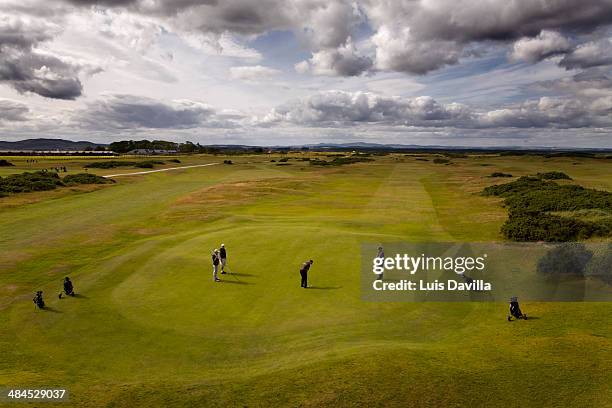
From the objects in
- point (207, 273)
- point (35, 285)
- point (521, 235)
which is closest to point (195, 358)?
point (207, 273)

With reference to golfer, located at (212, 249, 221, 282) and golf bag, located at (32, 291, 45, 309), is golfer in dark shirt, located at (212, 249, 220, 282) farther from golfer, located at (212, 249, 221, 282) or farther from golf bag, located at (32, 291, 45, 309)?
golf bag, located at (32, 291, 45, 309)

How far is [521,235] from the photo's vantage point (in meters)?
36.3

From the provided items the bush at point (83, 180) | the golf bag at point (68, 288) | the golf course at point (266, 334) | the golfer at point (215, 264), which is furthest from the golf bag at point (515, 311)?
the bush at point (83, 180)

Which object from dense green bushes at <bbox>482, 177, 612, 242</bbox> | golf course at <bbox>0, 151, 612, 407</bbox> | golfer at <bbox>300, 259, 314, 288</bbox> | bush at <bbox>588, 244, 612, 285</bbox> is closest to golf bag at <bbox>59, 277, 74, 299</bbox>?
golf course at <bbox>0, 151, 612, 407</bbox>

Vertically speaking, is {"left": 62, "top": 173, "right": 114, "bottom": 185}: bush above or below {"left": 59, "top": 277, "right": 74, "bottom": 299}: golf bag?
above

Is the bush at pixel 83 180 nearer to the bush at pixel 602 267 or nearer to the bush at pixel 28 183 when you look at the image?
the bush at pixel 28 183

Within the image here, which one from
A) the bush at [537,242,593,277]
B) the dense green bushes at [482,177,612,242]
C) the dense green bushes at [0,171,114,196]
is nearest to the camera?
the bush at [537,242,593,277]

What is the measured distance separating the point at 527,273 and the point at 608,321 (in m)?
7.74

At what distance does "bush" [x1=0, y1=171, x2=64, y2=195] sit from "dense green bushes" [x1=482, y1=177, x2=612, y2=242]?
73.1 m

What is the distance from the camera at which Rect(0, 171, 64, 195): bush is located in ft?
224

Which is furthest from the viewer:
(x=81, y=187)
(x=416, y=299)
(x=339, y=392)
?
(x=81, y=187)

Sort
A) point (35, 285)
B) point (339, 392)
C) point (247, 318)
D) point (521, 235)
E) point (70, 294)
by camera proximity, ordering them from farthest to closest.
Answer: point (521, 235) → point (35, 285) → point (70, 294) → point (247, 318) → point (339, 392)

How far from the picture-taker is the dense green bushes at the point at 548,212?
116ft

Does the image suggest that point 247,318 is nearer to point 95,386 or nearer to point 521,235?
point 95,386
